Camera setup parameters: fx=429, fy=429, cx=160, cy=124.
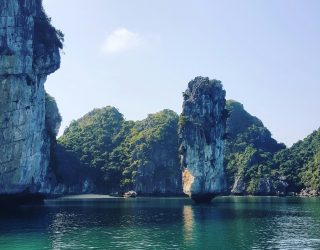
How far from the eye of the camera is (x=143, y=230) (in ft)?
133

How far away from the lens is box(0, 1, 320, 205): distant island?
6234 centimetres

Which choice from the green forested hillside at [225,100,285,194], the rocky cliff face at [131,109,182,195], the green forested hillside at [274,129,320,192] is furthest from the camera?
the green forested hillside at [225,100,285,194]

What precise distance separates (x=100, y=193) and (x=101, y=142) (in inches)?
826

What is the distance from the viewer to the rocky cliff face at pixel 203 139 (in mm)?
95625

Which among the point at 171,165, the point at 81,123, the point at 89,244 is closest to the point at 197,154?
the point at 171,165

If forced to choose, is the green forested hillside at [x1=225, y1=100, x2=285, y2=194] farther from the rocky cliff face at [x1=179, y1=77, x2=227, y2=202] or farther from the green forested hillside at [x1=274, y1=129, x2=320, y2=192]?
the rocky cliff face at [x1=179, y1=77, x2=227, y2=202]

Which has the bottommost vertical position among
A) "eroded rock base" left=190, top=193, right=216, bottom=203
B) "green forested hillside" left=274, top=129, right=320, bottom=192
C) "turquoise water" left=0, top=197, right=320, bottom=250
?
"turquoise water" left=0, top=197, right=320, bottom=250

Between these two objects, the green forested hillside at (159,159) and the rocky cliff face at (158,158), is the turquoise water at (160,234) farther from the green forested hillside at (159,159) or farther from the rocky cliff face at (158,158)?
the rocky cliff face at (158,158)

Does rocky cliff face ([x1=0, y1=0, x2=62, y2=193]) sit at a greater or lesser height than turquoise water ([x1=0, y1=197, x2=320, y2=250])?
greater

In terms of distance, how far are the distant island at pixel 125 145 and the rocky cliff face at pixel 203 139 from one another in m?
0.23

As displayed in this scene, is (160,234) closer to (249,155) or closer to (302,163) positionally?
(302,163)

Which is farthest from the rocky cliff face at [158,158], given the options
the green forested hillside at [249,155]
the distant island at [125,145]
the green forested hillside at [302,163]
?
the green forested hillside at [302,163]

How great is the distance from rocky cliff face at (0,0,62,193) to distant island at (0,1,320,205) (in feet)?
0.48

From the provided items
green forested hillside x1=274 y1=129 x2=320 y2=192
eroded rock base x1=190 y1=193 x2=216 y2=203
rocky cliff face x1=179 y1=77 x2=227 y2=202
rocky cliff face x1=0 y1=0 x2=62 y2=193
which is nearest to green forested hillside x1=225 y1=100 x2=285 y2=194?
green forested hillside x1=274 y1=129 x2=320 y2=192
